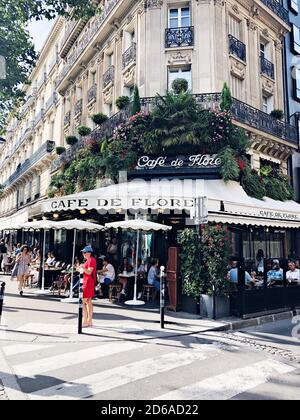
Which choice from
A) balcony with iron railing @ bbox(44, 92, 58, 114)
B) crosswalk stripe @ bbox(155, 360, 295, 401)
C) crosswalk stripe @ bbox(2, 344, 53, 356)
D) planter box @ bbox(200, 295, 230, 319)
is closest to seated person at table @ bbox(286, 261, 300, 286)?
planter box @ bbox(200, 295, 230, 319)

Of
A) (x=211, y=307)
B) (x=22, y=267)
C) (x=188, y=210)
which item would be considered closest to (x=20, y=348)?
(x=211, y=307)

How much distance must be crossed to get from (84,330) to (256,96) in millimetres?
13308

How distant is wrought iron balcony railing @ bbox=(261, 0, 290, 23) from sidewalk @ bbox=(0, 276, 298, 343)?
15202 mm

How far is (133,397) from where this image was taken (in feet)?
13.1

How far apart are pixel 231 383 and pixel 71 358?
2.43 m

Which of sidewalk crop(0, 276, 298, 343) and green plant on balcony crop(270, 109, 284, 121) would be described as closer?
sidewalk crop(0, 276, 298, 343)

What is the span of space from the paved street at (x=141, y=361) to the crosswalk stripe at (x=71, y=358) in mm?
13

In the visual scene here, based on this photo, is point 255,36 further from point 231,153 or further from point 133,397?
point 133,397

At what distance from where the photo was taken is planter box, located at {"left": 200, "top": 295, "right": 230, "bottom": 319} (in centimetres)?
857

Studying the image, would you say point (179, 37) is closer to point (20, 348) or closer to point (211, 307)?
point (211, 307)

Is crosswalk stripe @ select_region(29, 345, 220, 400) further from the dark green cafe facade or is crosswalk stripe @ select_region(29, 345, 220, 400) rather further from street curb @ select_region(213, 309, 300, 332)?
the dark green cafe facade

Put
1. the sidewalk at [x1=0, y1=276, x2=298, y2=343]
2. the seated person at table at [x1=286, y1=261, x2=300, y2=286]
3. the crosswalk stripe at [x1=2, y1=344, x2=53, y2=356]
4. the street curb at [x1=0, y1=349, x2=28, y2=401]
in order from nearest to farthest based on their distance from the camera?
the street curb at [x1=0, y1=349, x2=28, y2=401] → the crosswalk stripe at [x1=2, y1=344, x2=53, y2=356] → the sidewalk at [x1=0, y1=276, x2=298, y2=343] → the seated person at table at [x1=286, y1=261, x2=300, y2=286]

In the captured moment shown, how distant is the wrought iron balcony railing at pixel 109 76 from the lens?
18.0 metres

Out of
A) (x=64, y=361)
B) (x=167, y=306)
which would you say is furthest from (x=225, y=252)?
(x=64, y=361)
